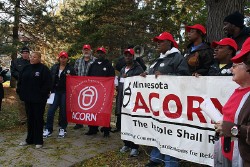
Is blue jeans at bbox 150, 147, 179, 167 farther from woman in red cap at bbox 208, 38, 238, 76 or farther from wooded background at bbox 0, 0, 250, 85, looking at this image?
wooded background at bbox 0, 0, 250, 85

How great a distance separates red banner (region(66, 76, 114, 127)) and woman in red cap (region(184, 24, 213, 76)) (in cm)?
229

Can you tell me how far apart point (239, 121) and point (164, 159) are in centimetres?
278

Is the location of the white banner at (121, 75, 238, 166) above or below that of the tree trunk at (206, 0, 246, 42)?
below

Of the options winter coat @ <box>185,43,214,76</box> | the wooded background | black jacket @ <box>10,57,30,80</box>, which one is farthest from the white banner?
the wooded background

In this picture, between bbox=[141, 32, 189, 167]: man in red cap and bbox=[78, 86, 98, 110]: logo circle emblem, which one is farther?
bbox=[78, 86, 98, 110]: logo circle emblem

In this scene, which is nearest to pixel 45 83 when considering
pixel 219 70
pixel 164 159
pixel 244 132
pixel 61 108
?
pixel 61 108

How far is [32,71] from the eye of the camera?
6117 mm

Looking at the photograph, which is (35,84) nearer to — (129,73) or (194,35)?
(129,73)

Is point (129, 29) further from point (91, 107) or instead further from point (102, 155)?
point (102, 155)

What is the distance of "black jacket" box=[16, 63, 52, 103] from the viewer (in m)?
6.04

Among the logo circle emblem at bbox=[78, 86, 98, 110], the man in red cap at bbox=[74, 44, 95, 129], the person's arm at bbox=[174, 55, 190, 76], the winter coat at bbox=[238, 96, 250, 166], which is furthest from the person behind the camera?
the man in red cap at bbox=[74, 44, 95, 129]

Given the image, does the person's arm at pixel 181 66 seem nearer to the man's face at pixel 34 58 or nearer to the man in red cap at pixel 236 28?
the man in red cap at pixel 236 28

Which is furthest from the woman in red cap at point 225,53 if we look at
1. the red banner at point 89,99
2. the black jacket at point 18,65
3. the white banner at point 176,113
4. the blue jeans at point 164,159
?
the black jacket at point 18,65

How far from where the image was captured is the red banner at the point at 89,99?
6.71 m
